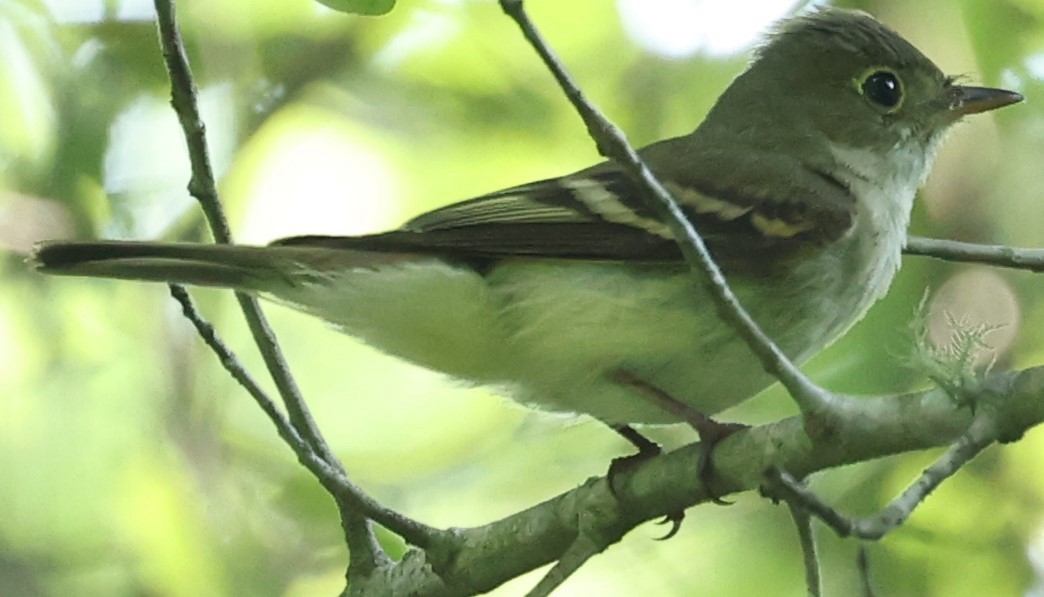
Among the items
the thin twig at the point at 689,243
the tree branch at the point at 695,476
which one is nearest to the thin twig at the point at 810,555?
the tree branch at the point at 695,476

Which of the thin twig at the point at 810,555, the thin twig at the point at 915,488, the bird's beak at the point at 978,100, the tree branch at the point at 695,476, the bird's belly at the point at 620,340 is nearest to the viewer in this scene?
the thin twig at the point at 915,488

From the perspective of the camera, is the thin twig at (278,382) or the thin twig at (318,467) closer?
the thin twig at (278,382)

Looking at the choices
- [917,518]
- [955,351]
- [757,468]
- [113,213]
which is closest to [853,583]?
[917,518]

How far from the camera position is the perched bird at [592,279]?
10.1 ft

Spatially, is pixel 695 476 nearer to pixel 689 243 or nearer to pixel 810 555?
pixel 810 555

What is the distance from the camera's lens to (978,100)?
3936mm

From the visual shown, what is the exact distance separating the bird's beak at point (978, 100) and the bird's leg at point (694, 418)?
1.42m

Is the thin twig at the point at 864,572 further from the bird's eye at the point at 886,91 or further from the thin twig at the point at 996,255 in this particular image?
the bird's eye at the point at 886,91

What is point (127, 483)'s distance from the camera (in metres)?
4.49

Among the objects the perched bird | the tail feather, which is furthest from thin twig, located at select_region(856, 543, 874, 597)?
the tail feather

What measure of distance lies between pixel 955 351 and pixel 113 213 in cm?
318

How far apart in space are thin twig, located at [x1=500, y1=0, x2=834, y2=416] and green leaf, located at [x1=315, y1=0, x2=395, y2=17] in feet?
1.80

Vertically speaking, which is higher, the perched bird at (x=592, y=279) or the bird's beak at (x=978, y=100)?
the bird's beak at (x=978, y=100)

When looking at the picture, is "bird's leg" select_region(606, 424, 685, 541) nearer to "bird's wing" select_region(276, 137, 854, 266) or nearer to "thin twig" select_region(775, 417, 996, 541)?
"bird's wing" select_region(276, 137, 854, 266)
